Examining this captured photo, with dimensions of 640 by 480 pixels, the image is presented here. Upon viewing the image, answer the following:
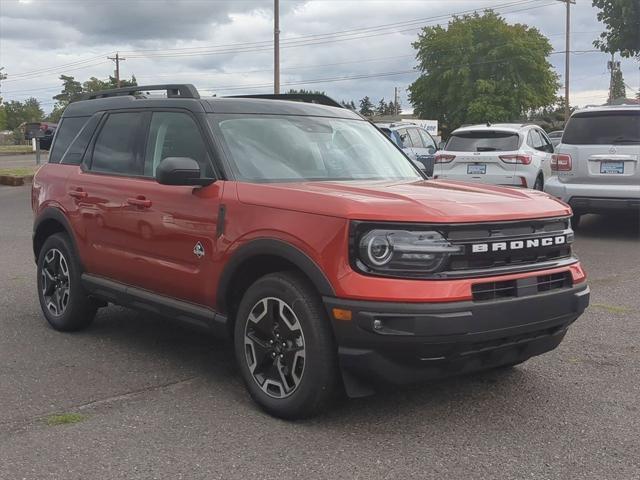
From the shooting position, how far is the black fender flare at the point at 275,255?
11.4 feet

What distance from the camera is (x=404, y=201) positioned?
11.6ft

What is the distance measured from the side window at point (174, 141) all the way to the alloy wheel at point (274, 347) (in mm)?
976

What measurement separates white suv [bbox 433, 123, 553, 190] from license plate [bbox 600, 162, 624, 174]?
5.82 feet

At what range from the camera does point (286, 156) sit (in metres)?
4.44

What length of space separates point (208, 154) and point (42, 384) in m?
1.73

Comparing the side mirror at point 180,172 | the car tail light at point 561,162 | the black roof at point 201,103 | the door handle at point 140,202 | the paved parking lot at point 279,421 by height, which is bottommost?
the paved parking lot at point 279,421

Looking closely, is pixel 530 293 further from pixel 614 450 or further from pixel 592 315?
pixel 592 315

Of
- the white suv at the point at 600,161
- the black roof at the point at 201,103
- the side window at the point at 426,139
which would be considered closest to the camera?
the black roof at the point at 201,103

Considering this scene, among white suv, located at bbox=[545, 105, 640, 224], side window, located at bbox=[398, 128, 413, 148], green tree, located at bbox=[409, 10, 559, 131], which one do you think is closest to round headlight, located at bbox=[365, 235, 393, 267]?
white suv, located at bbox=[545, 105, 640, 224]

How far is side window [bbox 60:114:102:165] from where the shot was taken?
18.0ft

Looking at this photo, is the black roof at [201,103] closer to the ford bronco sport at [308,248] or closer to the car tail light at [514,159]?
the ford bronco sport at [308,248]

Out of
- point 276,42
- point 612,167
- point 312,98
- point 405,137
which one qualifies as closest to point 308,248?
point 312,98

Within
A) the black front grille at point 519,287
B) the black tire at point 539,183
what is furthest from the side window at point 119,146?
the black tire at point 539,183

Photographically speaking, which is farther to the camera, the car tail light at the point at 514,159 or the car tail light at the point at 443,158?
the car tail light at the point at 443,158
